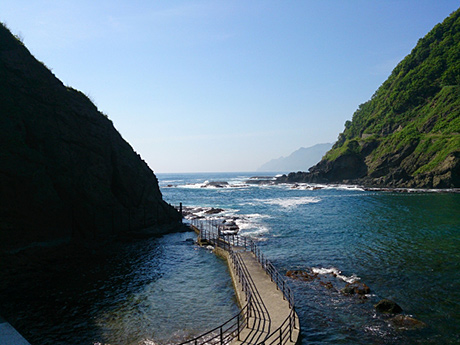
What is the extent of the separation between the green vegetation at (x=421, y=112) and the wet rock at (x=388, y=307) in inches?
3643

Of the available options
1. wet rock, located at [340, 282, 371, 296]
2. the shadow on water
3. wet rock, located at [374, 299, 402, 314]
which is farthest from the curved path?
wet rock, located at [374, 299, 402, 314]

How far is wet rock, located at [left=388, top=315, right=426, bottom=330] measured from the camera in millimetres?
17025

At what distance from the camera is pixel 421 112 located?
5123 inches

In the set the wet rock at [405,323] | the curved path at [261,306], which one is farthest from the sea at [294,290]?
the curved path at [261,306]

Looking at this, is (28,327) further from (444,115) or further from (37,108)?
(444,115)

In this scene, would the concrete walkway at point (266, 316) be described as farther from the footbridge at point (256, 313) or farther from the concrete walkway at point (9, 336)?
the concrete walkway at point (9, 336)

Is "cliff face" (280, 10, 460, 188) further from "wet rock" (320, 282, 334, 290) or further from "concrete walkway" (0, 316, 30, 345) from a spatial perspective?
"concrete walkway" (0, 316, 30, 345)

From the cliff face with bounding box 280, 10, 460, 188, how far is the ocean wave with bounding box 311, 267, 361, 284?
8712cm

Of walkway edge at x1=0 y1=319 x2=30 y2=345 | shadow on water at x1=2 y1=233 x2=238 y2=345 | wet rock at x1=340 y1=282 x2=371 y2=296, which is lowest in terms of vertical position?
shadow on water at x1=2 y1=233 x2=238 y2=345

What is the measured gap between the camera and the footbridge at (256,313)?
1472 cm

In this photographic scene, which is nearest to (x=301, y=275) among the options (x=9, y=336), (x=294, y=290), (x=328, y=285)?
(x=328, y=285)

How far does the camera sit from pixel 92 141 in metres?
40.5

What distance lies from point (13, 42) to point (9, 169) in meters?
18.5

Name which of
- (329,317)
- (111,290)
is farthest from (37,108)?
(329,317)
